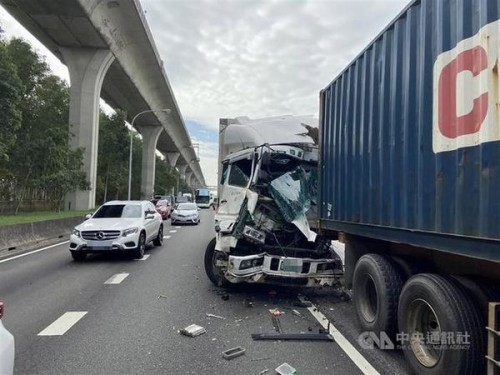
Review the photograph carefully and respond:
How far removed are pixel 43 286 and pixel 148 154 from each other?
161ft

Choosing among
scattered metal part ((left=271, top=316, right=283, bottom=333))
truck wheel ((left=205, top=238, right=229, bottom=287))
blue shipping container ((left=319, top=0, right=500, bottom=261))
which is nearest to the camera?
blue shipping container ((left=319, top=0, right=500, bottom=261))

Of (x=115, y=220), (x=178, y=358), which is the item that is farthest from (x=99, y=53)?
(x=178, y=358)

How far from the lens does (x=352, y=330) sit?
566 centimetres

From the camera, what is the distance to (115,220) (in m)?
12.1

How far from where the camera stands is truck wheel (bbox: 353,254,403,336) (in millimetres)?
4723

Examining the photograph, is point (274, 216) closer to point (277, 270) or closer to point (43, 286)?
point (277, 270)

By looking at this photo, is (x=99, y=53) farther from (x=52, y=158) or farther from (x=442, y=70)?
(x=442, y=70)

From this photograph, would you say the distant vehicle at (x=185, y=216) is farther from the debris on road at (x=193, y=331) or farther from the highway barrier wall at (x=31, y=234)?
→ the debris on road at (x=193, y=331)

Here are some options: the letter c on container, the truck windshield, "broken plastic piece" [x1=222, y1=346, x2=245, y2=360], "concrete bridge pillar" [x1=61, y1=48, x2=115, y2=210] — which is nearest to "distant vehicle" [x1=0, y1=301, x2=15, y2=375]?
"broken plastic piece" [x1=222, y1=346, x2=245, y2=360]

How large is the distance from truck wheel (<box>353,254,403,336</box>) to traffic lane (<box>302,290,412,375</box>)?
0.69ft

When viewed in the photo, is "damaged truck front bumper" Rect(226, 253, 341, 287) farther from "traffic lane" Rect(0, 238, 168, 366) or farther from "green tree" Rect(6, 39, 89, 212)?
"green tree" Rect(6, 39, 89, 212)

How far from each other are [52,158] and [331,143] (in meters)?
22.2

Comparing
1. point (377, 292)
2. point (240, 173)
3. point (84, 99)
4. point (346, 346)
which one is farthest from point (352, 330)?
point (84, 99)

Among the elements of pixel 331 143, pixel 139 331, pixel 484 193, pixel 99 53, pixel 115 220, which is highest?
pixel 99 53
